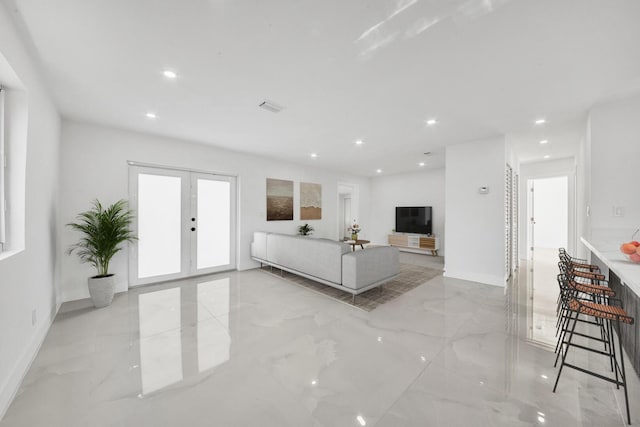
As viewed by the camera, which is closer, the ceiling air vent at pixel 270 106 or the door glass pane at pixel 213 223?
the ceiling air vent at pixel 270 106

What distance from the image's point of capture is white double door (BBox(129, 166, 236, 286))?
4129 mm

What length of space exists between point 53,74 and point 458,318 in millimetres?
5057

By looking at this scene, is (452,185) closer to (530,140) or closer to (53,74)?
(530,140)

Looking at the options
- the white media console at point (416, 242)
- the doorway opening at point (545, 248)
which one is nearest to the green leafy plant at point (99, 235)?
the doorway opening at point (545, 248)

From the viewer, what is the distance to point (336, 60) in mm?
2129

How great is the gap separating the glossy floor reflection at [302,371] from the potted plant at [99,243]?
0.26 meters

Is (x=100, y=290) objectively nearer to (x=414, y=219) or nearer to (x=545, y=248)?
(x=414, y=219)

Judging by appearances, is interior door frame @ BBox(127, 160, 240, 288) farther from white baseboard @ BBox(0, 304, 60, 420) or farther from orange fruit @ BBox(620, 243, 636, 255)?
orange fruit @ BBox(620, 243, 636, 255)

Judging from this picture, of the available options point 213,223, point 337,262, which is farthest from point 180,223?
point 337,262

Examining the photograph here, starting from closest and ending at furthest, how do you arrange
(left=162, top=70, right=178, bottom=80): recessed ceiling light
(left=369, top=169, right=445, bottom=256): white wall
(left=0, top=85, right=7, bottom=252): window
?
(left=0, top=85, right=7, bottom=252): window
(left=162, top=70, right=178, bottom=80): recessed ceiling light
(left=369, top=169, right=445, bottom=256): white wall

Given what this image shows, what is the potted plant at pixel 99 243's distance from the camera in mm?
3232

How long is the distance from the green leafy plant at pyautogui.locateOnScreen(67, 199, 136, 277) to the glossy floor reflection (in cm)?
73

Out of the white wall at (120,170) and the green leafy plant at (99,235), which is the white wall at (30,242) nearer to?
the green leafy plant at (99,235)

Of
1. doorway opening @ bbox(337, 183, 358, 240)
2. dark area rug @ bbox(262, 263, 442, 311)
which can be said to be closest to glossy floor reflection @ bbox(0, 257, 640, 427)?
dark area rug @ bbox(262, 263, 442, 311)
